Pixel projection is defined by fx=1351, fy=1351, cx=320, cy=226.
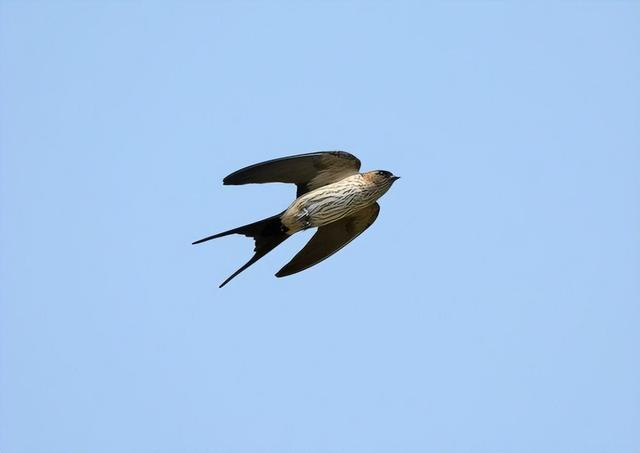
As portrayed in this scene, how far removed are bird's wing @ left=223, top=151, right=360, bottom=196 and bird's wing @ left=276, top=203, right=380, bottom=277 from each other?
0.45 m

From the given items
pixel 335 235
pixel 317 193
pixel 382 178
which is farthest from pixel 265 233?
pixel 382 178

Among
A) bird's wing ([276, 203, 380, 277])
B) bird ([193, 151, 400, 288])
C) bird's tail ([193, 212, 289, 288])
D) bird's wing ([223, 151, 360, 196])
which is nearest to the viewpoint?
bird's wing ([223, 151, 360, 196])

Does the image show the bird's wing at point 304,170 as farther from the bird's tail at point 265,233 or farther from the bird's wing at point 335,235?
the bird's wing at point 335,235

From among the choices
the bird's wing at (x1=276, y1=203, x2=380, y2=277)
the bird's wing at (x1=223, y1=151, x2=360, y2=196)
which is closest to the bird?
the bird's wing at (x1=223, y1=151, x2=360, y2=196)

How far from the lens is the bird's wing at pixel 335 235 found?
10.7m

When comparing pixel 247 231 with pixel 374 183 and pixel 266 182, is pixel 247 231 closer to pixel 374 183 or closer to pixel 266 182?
pixel 266 182

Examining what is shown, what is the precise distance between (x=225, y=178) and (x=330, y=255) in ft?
4.24

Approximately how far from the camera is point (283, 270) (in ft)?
34.8

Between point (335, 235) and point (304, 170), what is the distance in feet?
2.49

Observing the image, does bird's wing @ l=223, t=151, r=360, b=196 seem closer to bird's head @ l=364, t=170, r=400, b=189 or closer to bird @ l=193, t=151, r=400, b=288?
bird @ l=193, t=151, r=400, b=288

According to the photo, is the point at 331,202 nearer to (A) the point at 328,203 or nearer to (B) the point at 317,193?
(A) the point at 328,203

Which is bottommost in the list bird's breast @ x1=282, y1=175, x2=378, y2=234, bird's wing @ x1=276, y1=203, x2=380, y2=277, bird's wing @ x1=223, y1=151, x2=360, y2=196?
bird's wing @ x1=276, y1=203, x2=380, y2=277

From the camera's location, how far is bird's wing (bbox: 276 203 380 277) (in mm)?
10688

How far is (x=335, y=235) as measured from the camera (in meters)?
10.7
